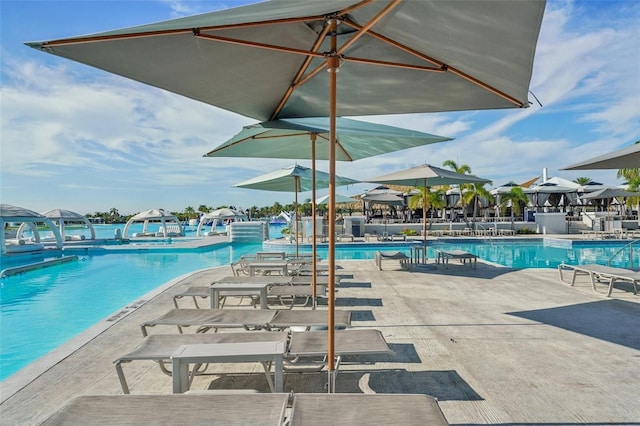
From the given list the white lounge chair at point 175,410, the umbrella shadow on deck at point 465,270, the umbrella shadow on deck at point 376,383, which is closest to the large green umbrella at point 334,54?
the umbrella shadow on deck at point 376,383

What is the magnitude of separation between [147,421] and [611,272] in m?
7.42

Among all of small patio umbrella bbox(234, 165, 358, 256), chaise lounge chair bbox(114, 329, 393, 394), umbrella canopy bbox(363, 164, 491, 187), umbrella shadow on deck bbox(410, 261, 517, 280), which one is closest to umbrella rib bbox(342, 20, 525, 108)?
chaise lounge chair bbox(114, 329, 393, 394)

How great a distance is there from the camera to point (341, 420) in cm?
165

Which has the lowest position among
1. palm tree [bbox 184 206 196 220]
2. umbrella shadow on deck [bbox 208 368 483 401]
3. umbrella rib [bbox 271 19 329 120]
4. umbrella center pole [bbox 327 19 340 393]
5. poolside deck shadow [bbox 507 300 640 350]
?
umbrella shadow on deck [bbox 208 368 483 401]

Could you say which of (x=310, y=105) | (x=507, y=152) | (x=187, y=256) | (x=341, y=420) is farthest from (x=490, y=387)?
(x=507, y=152)

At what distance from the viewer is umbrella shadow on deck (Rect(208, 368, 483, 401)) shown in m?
2.82

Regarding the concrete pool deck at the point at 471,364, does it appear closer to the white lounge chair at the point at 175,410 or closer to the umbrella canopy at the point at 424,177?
the white lounge chair at the point at 175,410

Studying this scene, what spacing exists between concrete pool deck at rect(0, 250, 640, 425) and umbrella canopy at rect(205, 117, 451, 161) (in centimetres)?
240

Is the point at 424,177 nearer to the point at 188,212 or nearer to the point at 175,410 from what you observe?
the point at 175,410

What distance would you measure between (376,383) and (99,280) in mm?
11035

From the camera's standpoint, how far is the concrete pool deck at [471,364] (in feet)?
8.62

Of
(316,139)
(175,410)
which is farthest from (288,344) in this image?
(316,139)

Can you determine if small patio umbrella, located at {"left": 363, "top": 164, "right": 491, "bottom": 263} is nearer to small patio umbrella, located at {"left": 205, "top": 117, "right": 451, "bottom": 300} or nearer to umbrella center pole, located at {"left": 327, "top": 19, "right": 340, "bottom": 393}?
small patio umbrella, located at {"left": 205, "top": 117, "right": 451, "bottom": 300}

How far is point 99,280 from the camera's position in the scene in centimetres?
1124
